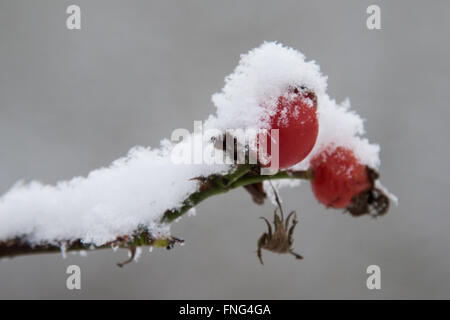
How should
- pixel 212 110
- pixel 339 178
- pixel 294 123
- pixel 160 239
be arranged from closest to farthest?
1. pixel 160 239
2. pixel 294 123
3. pixel 339 178
4. pixel 212 110

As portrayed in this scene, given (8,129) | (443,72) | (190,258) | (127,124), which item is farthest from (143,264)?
(443,72)

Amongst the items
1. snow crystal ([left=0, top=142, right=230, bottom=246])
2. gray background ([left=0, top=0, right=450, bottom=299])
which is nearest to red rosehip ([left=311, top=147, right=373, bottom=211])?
snow crystal ([left=0, top=142, right=230, bottom=246])

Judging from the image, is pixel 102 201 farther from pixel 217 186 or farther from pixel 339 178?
pixel 339 178

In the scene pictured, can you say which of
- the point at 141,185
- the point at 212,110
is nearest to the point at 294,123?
the point at 141,185

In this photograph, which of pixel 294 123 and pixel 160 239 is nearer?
pixel 160 239

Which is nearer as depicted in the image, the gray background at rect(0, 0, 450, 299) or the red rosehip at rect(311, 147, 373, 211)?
the red rosehip at rect(311, 147, 373, 211)

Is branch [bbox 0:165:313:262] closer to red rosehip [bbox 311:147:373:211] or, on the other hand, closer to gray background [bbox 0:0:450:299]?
red rosehip [bbox 311:147:373:211]

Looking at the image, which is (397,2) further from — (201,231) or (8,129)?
(8,129)

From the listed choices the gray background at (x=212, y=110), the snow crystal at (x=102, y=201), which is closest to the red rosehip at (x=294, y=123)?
the snow crystal at (x=102, y=201)
